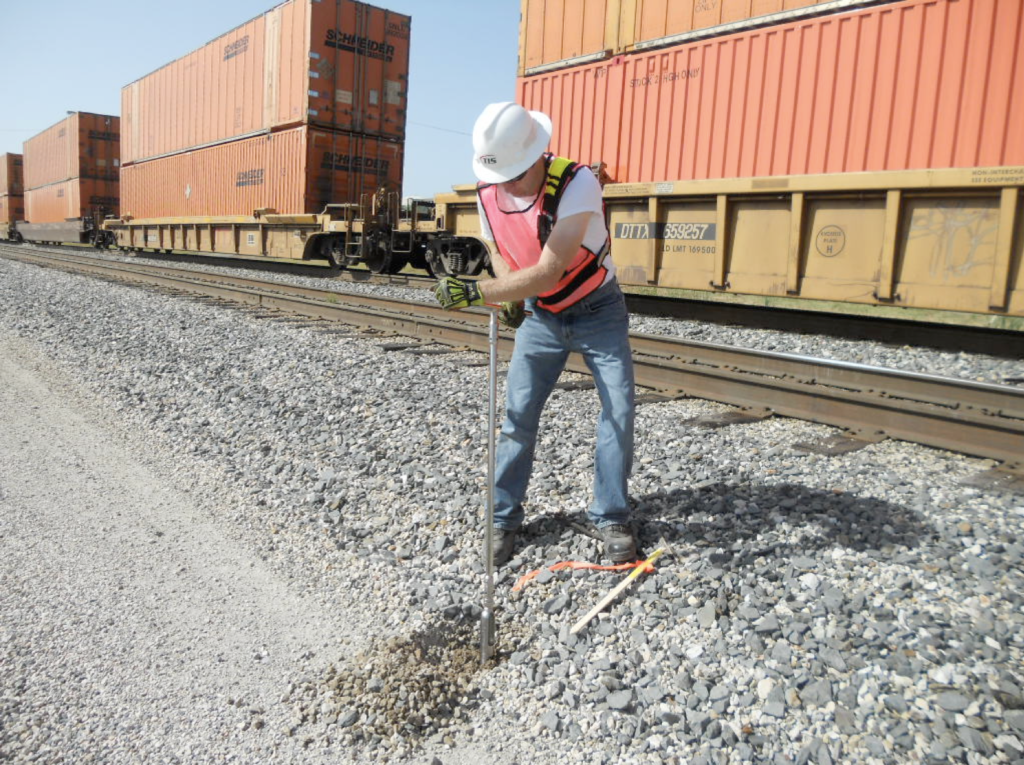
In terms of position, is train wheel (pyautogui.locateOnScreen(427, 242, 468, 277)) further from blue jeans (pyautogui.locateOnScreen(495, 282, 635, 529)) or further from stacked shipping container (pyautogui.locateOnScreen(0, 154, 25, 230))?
stacked shipping container (pyautogui.locateOnScreen(0, 154, 25, 230))

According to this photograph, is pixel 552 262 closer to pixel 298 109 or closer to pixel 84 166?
pixel 298 109

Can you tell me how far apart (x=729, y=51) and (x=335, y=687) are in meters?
9.20

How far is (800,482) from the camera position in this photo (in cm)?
370

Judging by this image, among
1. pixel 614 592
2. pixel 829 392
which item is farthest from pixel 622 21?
pixel 614 592

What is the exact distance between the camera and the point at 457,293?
2717 mm

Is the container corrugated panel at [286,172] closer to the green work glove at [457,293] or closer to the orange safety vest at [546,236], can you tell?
the orange safety vest at [546,236]

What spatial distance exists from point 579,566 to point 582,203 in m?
1.41

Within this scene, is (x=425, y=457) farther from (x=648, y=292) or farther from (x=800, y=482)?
(x=648, y=292)

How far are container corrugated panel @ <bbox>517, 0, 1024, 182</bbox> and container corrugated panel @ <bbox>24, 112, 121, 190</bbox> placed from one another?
2775cm

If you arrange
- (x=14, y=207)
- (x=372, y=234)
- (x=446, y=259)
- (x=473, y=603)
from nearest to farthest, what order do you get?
(x=473, y=603) → (x=446, y=259) → (x=372, y=234) → (x=14, y=207)

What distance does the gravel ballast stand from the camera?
83.4 inches

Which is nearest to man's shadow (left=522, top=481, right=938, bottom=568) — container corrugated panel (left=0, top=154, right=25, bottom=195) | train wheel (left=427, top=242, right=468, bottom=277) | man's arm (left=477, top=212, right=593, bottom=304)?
man's arm (left=477, top=212, right=593, bottom=304)

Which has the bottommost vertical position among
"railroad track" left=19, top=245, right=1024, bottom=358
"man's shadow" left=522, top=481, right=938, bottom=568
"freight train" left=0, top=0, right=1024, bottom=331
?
"man's shadow" left=522, top=481, right=938, bottom=568

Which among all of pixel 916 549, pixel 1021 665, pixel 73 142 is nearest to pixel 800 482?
pixel 916 549
